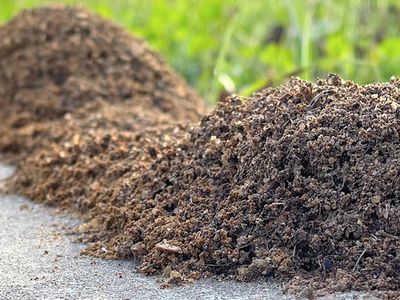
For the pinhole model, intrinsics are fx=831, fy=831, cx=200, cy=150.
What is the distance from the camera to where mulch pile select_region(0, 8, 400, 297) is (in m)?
2.48

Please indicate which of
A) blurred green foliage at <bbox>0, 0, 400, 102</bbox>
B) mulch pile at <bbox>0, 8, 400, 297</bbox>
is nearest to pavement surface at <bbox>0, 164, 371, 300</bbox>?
mulch pile at <bbox>0, 8, 400, 297</bbox>

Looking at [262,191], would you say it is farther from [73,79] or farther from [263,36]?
[263,36]

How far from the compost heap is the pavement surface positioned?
1265 mm

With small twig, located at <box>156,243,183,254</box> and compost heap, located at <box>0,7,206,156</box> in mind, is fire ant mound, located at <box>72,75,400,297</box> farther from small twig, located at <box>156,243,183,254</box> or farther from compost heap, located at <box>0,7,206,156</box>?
compost heap, located at <box>0,7,206,156</box>

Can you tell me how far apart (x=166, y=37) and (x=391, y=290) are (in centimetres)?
494

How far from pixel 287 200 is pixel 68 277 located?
0.75m

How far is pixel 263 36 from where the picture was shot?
7.07 metres

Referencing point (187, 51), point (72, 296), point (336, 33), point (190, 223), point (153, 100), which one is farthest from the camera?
point (187, 51)

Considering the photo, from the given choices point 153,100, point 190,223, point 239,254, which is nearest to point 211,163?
point 190,223

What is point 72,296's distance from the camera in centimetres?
253

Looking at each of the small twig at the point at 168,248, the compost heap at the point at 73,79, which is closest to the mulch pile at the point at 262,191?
the small twig at the point at 168,248

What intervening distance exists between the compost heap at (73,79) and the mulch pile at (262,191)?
0.80 metres

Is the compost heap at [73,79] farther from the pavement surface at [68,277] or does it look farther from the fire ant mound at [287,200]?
the fire ant mound at [287,200]

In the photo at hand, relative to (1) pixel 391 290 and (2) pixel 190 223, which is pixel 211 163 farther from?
(1) pixel 391 290
